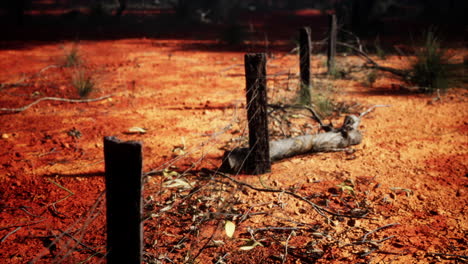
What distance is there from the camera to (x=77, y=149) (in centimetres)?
386

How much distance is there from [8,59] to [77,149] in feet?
21.4

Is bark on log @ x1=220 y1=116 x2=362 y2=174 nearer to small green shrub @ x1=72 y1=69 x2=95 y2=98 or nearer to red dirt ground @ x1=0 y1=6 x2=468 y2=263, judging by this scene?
red dirt ground @ x1=0 y1=6 x2=468 y2=263

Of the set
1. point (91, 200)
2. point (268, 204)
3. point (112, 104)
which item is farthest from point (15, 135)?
point (268, 204)

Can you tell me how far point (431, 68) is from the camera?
572cm

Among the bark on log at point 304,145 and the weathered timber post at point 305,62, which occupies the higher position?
the weathered timber post at point 305,62

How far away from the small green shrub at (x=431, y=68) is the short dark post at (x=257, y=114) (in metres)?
3.53

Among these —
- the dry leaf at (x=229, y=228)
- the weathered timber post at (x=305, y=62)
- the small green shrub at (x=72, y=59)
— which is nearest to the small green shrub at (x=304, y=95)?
the weathered timber post at (x=305, y=62)

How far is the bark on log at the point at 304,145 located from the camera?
321cm

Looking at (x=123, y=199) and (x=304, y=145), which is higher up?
(x=123, y=199)

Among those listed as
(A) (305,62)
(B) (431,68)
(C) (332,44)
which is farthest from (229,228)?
(C) (332,44)

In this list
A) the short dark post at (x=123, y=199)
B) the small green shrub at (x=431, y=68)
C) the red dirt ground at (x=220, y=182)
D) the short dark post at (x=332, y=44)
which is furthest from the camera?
the short dark post at (x=332, y=44)

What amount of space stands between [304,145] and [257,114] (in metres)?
0.75

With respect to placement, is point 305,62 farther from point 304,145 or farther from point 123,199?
point 123,199

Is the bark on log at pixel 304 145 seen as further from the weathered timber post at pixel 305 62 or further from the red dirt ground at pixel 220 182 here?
the weathered timber post at pixel 305 62
